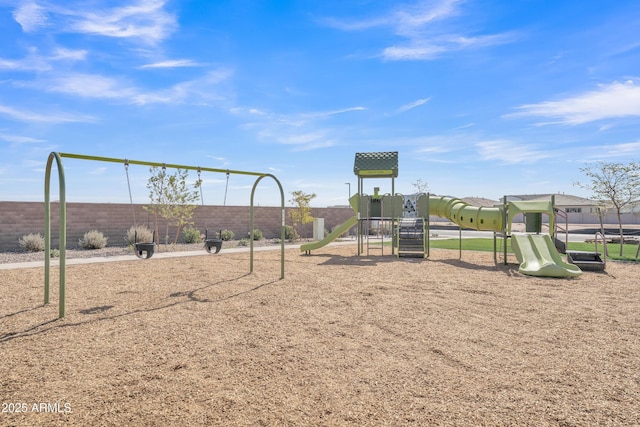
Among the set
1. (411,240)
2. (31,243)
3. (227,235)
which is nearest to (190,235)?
(227,235)

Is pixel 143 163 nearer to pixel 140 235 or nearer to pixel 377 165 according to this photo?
pixel 377 165

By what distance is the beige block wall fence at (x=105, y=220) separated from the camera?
52.4 ft

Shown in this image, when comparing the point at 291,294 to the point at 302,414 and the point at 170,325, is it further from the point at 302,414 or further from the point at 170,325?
the point at 302,414

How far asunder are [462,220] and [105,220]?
15518mm

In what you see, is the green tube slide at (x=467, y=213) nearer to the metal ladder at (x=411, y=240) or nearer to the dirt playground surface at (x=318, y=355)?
the metal ladder at (x=411, y=240)

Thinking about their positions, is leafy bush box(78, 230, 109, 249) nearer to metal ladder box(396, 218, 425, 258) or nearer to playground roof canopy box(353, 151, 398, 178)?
playground roof canopy box(353, 151, 398, 178)

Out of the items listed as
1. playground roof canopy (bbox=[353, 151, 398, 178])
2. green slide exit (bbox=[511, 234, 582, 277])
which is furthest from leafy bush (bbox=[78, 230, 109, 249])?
green slide exit (bbox=[511, 234, 582, 277])

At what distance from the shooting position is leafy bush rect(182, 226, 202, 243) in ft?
63.7

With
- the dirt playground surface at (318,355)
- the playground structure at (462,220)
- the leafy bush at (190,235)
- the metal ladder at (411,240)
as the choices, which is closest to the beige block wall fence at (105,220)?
the leafy bush at (190,235)

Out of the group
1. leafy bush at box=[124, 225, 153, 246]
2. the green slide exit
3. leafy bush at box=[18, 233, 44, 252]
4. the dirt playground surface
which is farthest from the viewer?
leafy bush at box=[124, 225, 153, 246]

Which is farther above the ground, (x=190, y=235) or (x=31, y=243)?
(x=190, y=235)

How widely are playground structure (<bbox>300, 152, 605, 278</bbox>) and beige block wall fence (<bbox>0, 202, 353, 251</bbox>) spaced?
6.68 meters

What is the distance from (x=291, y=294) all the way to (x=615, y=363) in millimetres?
5013

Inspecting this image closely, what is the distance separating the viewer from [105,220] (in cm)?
1820
